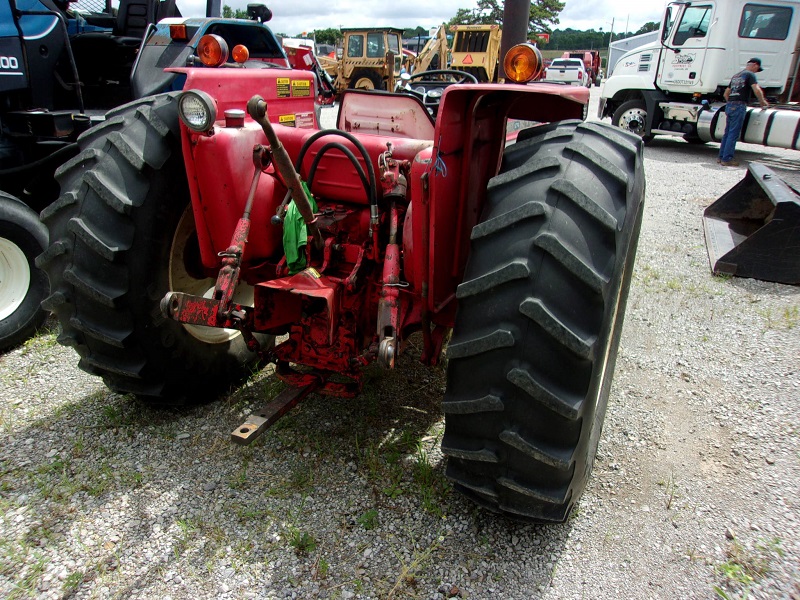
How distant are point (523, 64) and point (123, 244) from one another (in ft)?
5.85

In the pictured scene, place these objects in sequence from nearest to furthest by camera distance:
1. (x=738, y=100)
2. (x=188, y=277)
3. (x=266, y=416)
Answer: (x=266, y=416), (x=188, y=277), (x=738, y=100)

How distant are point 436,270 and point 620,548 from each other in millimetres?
1271

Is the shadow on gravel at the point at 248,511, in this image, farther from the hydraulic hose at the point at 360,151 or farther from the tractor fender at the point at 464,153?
the hydraulic hose at the point at 360,151

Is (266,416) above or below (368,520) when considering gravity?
above

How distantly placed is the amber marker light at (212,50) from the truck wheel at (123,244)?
0.99ft

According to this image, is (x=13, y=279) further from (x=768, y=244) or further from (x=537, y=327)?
(x=768, y=244)

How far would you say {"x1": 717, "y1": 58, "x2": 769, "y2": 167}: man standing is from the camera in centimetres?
983

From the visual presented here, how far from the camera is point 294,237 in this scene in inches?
98.0

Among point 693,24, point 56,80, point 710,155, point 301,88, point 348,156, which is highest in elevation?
point 693,24

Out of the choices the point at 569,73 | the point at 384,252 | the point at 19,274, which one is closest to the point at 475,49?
the point at 569,73

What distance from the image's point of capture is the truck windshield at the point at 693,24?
Result: 36.0 ft

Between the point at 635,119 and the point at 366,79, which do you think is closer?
the point at 635,119

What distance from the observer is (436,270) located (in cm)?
230

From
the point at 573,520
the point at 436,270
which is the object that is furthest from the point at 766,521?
the point at 436,270
